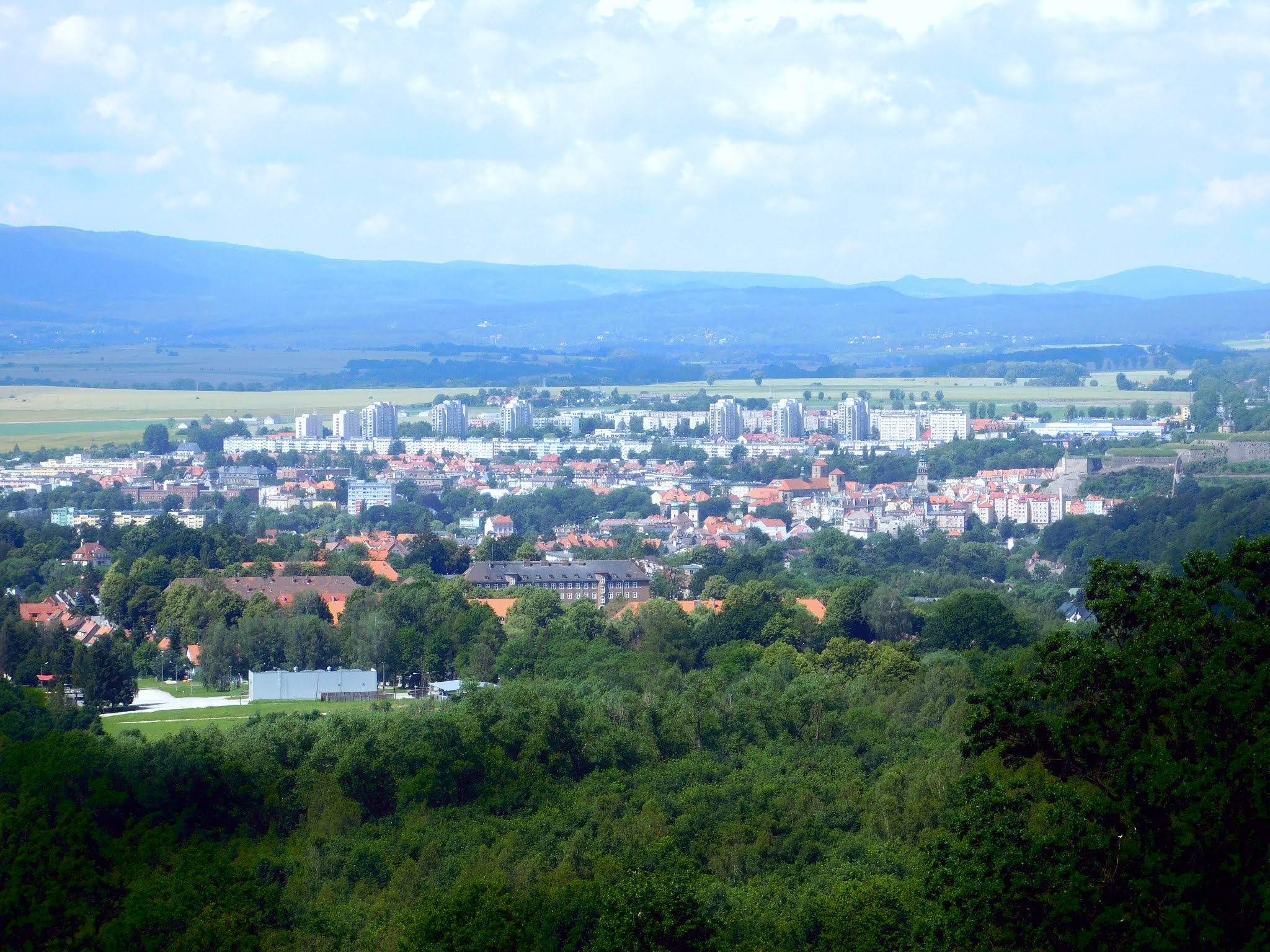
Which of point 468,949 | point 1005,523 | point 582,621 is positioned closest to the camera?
point 468,949

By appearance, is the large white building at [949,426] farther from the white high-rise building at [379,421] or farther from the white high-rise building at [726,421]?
the white high-rise building at [379,421]

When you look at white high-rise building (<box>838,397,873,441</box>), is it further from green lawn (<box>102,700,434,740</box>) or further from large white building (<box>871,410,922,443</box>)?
green lawn (<box>102,700,434,740</box>)

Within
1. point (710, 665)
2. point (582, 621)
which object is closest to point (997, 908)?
point (710, 665)

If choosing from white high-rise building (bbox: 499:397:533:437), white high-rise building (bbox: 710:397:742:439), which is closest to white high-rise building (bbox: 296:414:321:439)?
white high-rise building (bbox: 499:397:533:437)

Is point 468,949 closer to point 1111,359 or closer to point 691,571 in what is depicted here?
point 691,571

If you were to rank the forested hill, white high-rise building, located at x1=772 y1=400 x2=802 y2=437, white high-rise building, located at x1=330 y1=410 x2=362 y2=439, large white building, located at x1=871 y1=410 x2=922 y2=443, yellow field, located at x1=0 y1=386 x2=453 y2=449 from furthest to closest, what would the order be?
1. white high-rise building, located at x1=772 y1=400 x2=802 y2=437
2. white high-rise building, located at x1=330 y1=410 x2=362 y2=439
3. large white building, located at x1=871 y1=410 x2=922 y2=443
4. yellow field, located at x1=0 y1=386 x2=453 y2=449
5. the forested hill

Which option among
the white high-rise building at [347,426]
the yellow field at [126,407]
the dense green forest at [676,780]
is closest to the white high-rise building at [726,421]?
the white high-rise building at [347,426]
